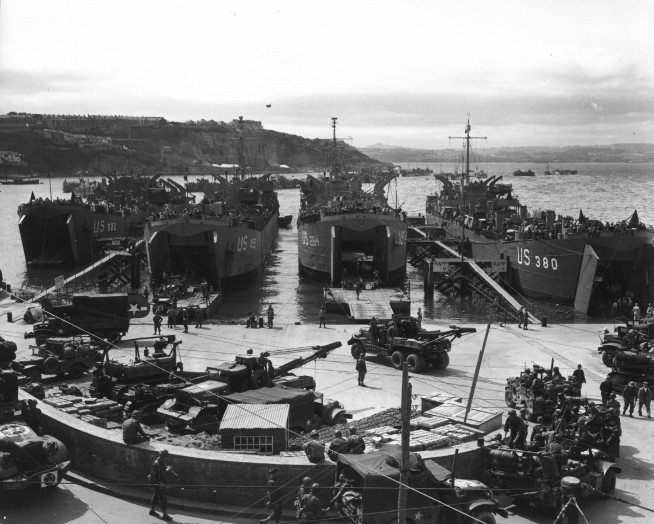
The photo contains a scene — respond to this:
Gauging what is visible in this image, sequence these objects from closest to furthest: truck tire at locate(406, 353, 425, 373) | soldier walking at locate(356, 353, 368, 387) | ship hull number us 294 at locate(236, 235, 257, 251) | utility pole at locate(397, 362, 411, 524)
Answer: utility pole at locate(397, 362, 411, 524) < soldier walking at locate(356, 353, 368, 387) < truck tire at locate(406, 353, 425, 373) < ship hull number us 294 at locate(236, 235, 257, 251)

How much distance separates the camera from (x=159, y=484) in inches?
521

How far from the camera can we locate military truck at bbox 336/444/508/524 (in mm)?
11617

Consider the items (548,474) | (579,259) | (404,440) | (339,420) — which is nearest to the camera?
(404,440)


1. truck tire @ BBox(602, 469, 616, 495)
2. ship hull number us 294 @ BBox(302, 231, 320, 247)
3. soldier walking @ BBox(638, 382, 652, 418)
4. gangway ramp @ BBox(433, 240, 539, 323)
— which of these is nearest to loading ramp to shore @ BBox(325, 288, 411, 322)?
gangway ramp @ BBox(433, 240, 539, 323)

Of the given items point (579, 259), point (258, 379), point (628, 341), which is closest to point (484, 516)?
point (258, 379)

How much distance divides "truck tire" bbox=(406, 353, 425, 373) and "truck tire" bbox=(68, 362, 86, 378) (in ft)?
32.3

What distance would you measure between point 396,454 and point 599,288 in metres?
30.8

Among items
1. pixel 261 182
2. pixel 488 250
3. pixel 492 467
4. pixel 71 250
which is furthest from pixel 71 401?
pixel 261 182

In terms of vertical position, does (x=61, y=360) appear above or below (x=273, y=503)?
above

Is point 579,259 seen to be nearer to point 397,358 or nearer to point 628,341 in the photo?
point 628,341

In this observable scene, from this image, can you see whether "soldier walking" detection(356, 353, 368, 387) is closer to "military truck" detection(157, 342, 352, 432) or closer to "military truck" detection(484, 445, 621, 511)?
"military truck" detection(157, 342, 352, 432)

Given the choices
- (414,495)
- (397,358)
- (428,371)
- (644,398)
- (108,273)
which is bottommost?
(108,273)

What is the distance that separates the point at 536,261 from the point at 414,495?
35.0m

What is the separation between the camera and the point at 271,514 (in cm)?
1310
